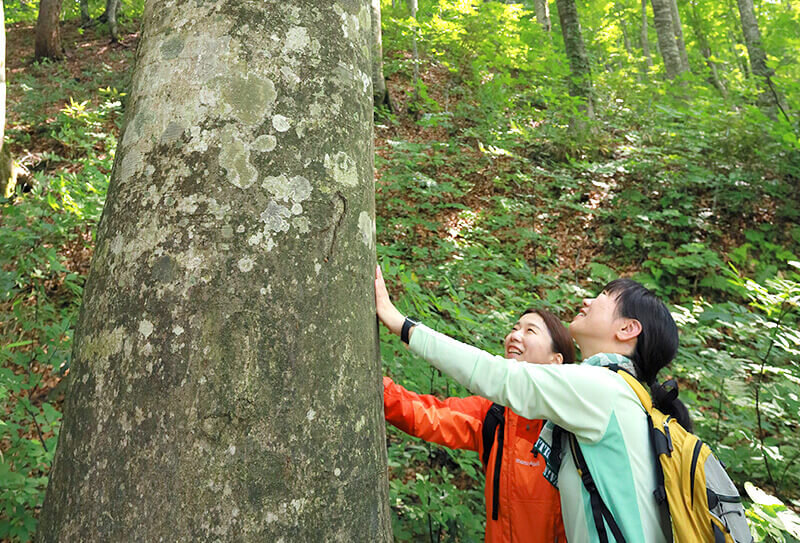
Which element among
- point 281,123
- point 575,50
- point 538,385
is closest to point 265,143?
point 281,123

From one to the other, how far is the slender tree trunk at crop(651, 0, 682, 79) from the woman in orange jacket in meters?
10.8

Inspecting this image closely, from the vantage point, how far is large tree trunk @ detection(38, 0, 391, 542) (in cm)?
93

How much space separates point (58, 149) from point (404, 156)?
551cm

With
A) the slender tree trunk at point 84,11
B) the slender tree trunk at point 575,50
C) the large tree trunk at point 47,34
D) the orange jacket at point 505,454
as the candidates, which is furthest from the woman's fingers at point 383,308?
the slender tree trunk at point 84,11

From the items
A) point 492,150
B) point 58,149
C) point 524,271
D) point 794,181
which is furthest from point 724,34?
point 58,149

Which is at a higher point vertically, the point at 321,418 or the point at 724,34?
the point at 724,34

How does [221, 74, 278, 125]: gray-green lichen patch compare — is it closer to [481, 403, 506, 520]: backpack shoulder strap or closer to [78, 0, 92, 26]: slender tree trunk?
[481, 403, 506, 520]: backpack shoulder strap

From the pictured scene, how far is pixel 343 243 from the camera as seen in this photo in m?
1.16

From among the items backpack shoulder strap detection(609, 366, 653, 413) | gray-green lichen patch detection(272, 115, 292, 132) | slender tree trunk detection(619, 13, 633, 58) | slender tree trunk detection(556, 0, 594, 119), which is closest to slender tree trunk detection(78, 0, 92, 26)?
slender tree trunk detection(556, 0, 594, 119)

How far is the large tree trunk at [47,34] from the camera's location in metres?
12.6

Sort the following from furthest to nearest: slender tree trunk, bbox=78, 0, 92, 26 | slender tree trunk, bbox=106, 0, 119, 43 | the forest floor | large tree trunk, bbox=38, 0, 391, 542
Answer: slender tree trunk, bbox=78, 0, 92, 26 → slender tree trunk, bbox=106, 0, 119, 43 → the forest floor → large tree trunk, bbox=38, 0, 391, 542

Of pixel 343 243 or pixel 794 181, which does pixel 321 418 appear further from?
pixel 794 181

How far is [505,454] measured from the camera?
1873mm

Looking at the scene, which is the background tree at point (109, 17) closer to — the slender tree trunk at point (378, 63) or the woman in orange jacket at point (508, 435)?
the slender tree trunk at point (378, 63)
